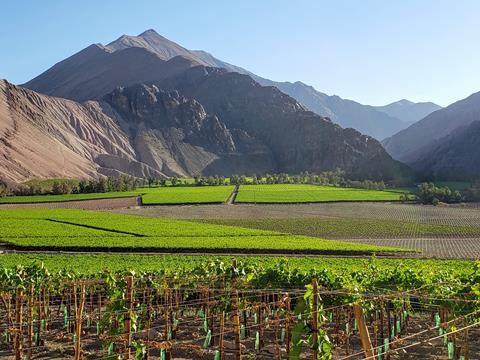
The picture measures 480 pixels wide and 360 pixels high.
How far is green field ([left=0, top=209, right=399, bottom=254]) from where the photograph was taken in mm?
46625

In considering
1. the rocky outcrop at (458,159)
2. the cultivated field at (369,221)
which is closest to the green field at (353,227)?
the cultivated field at (369,221)

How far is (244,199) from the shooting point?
105 m

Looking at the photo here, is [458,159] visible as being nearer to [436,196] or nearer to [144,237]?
[436,196]

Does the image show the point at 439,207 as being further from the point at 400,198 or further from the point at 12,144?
the point at 12,144

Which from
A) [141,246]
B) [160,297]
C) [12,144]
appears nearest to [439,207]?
[141,246]

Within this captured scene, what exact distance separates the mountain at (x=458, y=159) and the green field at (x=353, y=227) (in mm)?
102494

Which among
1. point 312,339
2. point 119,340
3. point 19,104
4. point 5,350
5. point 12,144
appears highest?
point 19,104

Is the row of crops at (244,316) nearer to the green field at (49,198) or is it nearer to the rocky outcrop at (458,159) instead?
the green field at (49,198)

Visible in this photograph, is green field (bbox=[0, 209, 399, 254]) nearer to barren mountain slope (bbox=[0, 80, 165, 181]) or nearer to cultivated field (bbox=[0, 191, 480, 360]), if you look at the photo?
cultivated field (bbox=[0, 191, 480, 360])

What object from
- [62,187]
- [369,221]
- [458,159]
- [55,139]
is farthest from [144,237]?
[458,159]

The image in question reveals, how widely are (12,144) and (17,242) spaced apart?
90.0 metres

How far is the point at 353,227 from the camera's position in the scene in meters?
67.6

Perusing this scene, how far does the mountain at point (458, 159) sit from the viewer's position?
16888 centimetres

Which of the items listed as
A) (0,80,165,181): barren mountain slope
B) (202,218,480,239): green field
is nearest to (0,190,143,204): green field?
(0,80,165,181): barren mountain slope
